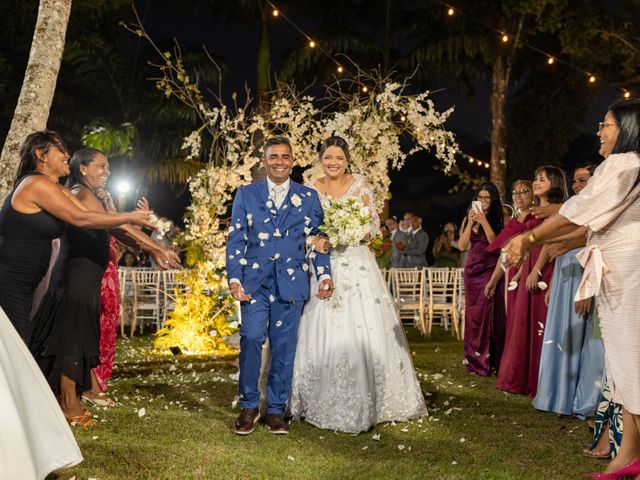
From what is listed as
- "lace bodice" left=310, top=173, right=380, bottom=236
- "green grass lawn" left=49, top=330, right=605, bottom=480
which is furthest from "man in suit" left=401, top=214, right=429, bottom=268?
"lace bodice" left=310, top=173, right=380, bottom=236

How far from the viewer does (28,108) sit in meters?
8.29

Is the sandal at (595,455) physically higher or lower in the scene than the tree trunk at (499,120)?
lower

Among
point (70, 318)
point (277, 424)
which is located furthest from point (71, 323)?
point (277, 424)

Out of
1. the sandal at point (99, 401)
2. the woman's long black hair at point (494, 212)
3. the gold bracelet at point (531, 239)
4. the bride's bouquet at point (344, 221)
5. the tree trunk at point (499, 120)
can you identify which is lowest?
the sandal at point (99, 401)

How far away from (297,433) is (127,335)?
861cm

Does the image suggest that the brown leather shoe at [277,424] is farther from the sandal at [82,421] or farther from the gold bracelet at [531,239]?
the gold bracelet at [531,239]

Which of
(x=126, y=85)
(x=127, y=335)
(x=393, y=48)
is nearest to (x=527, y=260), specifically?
(x=127, y=335)

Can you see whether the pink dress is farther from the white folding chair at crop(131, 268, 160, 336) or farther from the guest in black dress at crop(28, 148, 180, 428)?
the white folding chair at crop(131, 268, 160, 336)

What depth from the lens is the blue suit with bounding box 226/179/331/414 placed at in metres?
5.87

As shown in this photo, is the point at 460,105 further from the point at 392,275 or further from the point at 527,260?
the point at 527,260

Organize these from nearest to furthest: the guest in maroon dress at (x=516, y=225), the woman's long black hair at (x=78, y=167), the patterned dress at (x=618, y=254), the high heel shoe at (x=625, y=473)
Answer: the patterned dress at (x=618, y=254), the high heel shoe at (x=625, y=473), the woman's long black hair at (x=78, y=167), the guest in maroon dress at (x=516, y=225)

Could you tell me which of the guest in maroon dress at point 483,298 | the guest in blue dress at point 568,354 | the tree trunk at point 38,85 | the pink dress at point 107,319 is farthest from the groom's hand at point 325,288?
the tree trunk at point 38,85

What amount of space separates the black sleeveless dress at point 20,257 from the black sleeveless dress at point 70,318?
2.72ft

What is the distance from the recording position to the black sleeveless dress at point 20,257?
5.00m
